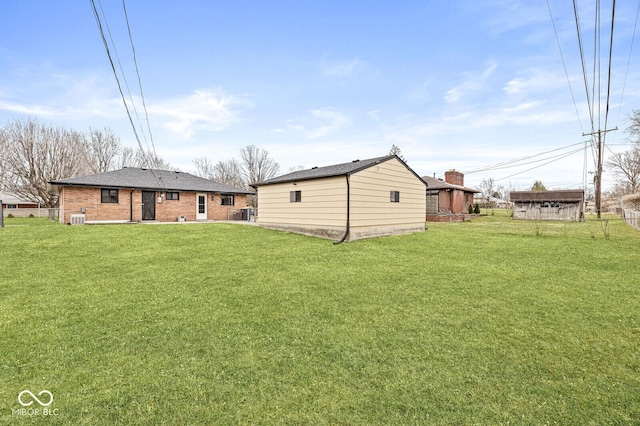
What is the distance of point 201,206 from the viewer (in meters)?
21.2

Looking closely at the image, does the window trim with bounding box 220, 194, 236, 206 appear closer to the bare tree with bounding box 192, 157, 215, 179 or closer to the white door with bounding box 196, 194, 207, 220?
the white door with bounding box 196, 194, 207, 220

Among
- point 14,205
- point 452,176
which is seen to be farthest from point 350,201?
point 14,205

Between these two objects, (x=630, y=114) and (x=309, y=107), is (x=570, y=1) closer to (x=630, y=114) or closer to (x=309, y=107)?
(x=309, y=107)

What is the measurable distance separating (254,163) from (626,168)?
52.4m

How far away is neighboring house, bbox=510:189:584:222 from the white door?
28833 mm

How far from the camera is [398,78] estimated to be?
52.4 feet

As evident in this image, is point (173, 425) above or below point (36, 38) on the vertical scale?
below

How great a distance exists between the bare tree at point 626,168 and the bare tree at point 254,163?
159 ft

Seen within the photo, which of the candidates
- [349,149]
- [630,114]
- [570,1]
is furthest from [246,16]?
[630,114]

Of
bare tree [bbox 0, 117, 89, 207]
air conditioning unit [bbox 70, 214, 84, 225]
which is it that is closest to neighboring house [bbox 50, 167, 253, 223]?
air conditioning unit [bbox 70, 214, 84, 225]

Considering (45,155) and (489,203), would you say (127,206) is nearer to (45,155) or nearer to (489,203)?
(45,155)

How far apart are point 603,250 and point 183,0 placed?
15057 mm

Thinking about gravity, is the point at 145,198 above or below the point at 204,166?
below

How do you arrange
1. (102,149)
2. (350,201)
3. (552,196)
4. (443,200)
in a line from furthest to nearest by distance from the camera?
1. (102,149)
2. (552,196)
3. (443,200)
4. (350,201)
